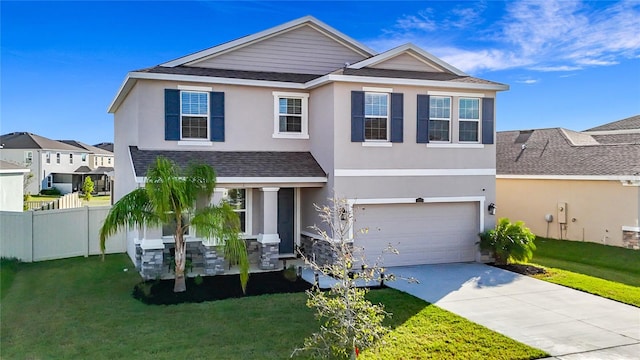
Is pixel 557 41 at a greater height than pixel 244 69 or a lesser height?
greater

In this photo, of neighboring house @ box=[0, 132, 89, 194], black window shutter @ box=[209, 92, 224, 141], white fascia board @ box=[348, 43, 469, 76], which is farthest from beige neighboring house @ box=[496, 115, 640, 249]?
neighboring house @ box=[0, 132, 89, 194]

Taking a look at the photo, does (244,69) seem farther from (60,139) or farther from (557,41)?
(60,139)

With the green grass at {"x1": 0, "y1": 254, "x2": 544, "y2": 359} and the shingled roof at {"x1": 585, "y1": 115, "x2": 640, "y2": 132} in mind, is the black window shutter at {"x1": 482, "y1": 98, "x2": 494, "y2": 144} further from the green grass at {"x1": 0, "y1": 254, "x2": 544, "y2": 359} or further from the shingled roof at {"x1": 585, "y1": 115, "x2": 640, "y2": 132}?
the shingled roof at {"x1": 585, "y1": 115, "x2": 640, "y2": 132}

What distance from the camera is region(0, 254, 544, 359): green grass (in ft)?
25.7

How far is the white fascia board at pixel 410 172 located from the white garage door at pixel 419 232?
92 centimetres

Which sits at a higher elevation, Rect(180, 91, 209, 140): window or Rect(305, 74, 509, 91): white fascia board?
Rect(305, 74, 509, 91): white fascia board

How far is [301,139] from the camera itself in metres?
15.5

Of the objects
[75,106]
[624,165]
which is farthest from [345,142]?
[75,106]

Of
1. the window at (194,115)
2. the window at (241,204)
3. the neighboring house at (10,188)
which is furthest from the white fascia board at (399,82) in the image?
the neighboring house at (10,188)


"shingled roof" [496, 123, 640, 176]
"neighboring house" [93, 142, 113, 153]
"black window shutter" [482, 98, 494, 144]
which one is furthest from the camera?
"neighboring house" [93, 142, 113, 153]

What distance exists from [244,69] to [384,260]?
7.64 m

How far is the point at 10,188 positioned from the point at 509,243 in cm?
2097

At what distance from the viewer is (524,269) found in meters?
14.1

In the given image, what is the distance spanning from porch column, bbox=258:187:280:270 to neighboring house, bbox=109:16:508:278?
0.03 metres
